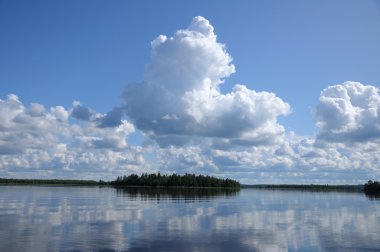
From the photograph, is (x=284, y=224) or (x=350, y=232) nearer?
(x=350, y=232)

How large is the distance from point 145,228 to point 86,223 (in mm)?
6682

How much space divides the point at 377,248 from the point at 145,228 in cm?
1921

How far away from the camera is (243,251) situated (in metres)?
28.5

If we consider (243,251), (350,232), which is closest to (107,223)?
(243,251)

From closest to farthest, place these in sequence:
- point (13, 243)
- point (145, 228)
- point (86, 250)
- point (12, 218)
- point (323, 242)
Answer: point (86, 250), point (13, 243), point (323, 242), point (145, 228), point (12, 218)

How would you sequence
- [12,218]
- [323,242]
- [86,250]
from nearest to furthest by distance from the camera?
1. [86,250]
2. [323,242]
3. [12,218]

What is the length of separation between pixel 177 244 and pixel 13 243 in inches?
449

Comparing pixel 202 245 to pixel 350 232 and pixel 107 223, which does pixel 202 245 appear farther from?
pixel 350 232

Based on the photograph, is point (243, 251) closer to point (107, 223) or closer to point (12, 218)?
point (107, 223)

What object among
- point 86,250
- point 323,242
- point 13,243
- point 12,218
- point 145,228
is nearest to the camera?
point 86,250

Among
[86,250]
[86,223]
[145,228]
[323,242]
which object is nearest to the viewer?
[86,250]

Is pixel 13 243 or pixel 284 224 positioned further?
pixel 284 224

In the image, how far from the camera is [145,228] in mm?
38188

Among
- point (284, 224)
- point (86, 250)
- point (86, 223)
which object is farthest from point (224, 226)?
point (86, 250)
